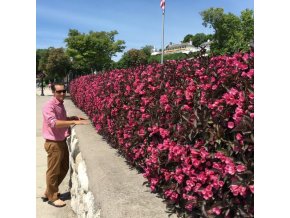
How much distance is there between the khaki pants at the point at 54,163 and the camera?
217 inches

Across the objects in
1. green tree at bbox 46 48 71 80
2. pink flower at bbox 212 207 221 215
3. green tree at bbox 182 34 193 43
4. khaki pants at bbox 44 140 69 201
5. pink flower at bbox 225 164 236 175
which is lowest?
khaki pants at bbox 44 140 69 201

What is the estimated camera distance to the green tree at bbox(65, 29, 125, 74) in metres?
39.7

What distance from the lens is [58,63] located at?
41.9m

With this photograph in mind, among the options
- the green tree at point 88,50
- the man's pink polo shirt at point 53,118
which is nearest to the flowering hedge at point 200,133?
the man's pink polo shirt at point 53,118

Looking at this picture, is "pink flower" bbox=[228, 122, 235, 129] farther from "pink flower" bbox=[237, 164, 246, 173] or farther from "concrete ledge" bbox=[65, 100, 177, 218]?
"concrete ledge" bbox=[65, 100, 177, 218]

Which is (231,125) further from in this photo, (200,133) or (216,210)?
(216,210)

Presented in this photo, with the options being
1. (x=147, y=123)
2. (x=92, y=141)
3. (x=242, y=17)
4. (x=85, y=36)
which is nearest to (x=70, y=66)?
(x=85, y=36)

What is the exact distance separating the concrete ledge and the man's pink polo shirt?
51cm

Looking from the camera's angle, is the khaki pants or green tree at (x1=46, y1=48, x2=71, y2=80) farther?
green tree at (x1=46, y1=48, x2=71, y2=80)

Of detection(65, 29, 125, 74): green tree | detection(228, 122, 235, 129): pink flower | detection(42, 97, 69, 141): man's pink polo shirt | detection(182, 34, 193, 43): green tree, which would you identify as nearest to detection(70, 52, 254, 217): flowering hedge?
detection(228, 122, 235, 129): pink flower

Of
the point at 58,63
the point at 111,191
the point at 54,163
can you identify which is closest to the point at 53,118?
the point at 54,163

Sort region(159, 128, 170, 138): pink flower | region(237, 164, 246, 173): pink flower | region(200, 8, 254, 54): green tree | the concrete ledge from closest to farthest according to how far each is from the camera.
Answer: region(237, 164, 246, 173): pink flower → the concrete ledge → region(159, 128, 170, 138): pink flower → region(200, 8, 254, 54): green tree

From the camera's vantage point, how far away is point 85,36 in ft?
131

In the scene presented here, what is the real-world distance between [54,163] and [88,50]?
35.7 meters
